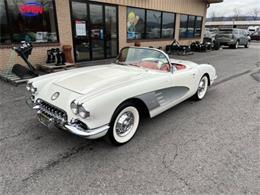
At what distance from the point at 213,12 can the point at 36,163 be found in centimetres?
10292

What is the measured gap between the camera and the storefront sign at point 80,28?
26.9ft

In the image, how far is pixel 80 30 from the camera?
8328 mm

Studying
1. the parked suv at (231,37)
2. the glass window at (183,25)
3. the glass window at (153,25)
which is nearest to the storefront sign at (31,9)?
the glass window at (153,25)

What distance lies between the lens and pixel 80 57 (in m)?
8.62

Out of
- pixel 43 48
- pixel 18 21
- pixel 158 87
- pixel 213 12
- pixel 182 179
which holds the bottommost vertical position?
pixel 182 179

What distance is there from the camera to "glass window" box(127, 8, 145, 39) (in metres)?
10.4

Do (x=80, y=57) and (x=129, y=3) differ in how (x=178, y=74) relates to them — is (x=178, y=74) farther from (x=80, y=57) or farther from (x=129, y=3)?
(x=129, y=3)

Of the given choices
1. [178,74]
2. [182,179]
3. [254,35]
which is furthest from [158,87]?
[254,35]

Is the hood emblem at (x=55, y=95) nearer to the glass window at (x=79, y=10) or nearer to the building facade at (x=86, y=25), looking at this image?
the building facade at (x=86, y=25)

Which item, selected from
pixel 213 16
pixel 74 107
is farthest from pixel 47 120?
pixel 213 16

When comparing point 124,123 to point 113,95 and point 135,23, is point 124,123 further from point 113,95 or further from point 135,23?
point 135,23

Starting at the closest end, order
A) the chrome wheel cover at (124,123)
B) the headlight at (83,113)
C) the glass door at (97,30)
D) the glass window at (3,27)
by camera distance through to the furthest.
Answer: the headlight at (83,113) < the chrome wheel cover at (124,123) < the glass window at (3,27) < the glass door at (97,30)

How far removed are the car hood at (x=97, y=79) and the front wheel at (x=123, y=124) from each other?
38 cm

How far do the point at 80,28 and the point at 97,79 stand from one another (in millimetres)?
6334
